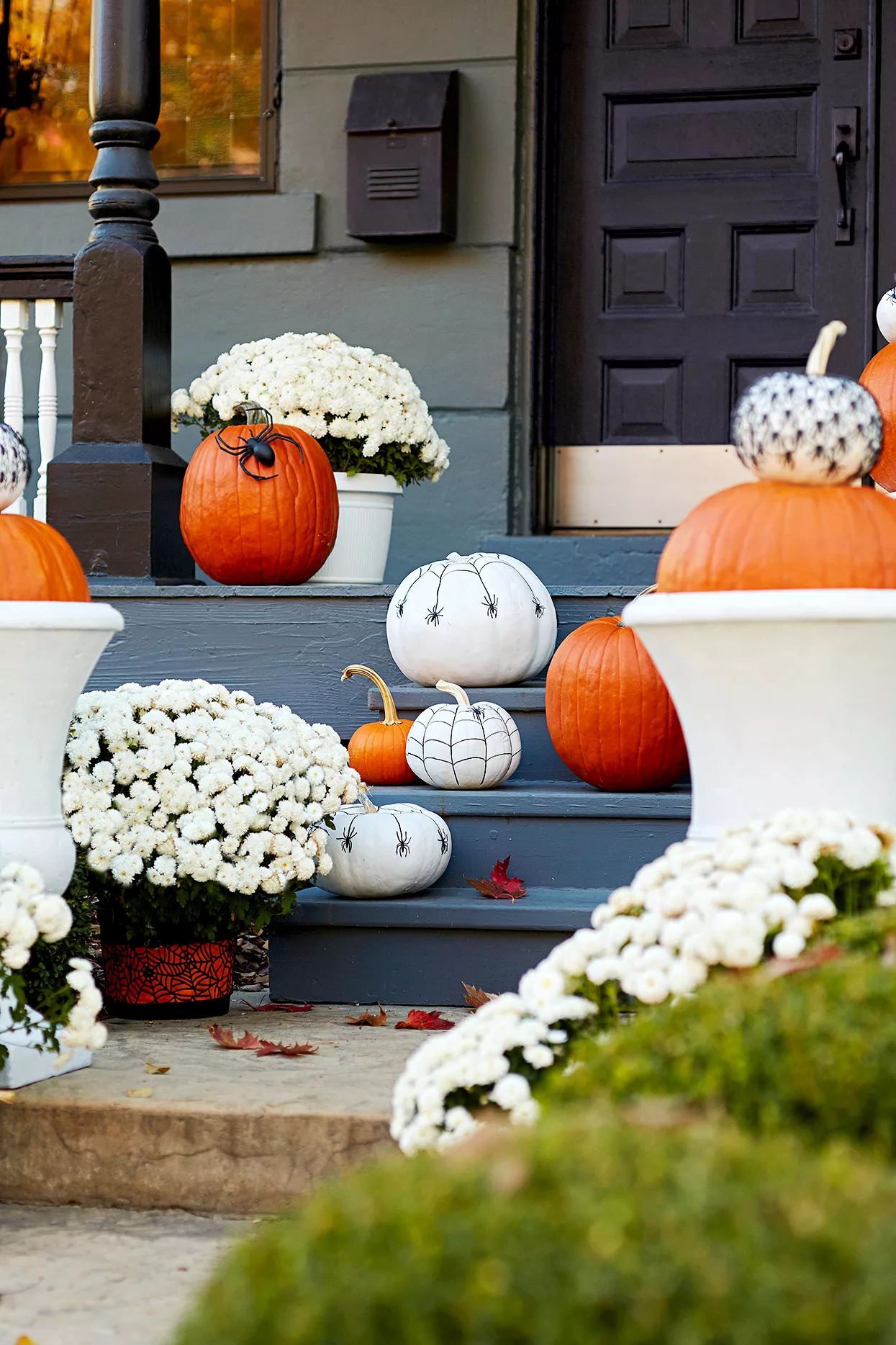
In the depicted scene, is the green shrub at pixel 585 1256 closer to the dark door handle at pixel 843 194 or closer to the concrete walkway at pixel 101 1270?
the concrete walkway at pixel 101 1270

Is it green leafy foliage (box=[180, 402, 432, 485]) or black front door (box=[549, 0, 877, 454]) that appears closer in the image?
green leafy foliage (box=[180, 402, 432, 485])

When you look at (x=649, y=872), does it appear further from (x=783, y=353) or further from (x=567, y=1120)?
(x=783, y=353)

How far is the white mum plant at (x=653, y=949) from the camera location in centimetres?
198

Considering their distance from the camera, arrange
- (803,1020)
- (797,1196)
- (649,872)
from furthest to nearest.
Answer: (649,872) < (803,1020) < (797,1196)

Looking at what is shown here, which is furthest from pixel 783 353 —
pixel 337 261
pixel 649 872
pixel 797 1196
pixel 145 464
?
pixel 797 1196

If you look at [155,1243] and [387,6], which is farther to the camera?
[387,6]

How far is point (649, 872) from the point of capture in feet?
7.25

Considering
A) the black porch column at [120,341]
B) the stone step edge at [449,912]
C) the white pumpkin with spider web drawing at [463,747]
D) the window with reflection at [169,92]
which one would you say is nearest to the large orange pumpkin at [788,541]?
the stone step edge at [449,912]

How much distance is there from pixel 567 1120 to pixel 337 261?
504cm

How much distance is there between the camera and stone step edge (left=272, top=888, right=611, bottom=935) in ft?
10.8

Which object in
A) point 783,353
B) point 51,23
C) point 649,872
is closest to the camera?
point 649,872

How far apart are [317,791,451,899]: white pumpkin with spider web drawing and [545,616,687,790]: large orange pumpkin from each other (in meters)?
0.40

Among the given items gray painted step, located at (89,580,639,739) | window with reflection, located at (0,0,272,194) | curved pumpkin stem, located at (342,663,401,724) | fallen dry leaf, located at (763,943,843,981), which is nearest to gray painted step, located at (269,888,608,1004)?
curved pumpkin stem, located at (342,663,401,724)

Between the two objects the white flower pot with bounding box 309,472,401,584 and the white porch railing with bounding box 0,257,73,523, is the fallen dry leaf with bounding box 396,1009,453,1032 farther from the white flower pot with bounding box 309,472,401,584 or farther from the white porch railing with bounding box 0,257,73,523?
the white porch railing with bounding box 0,257,73,523
